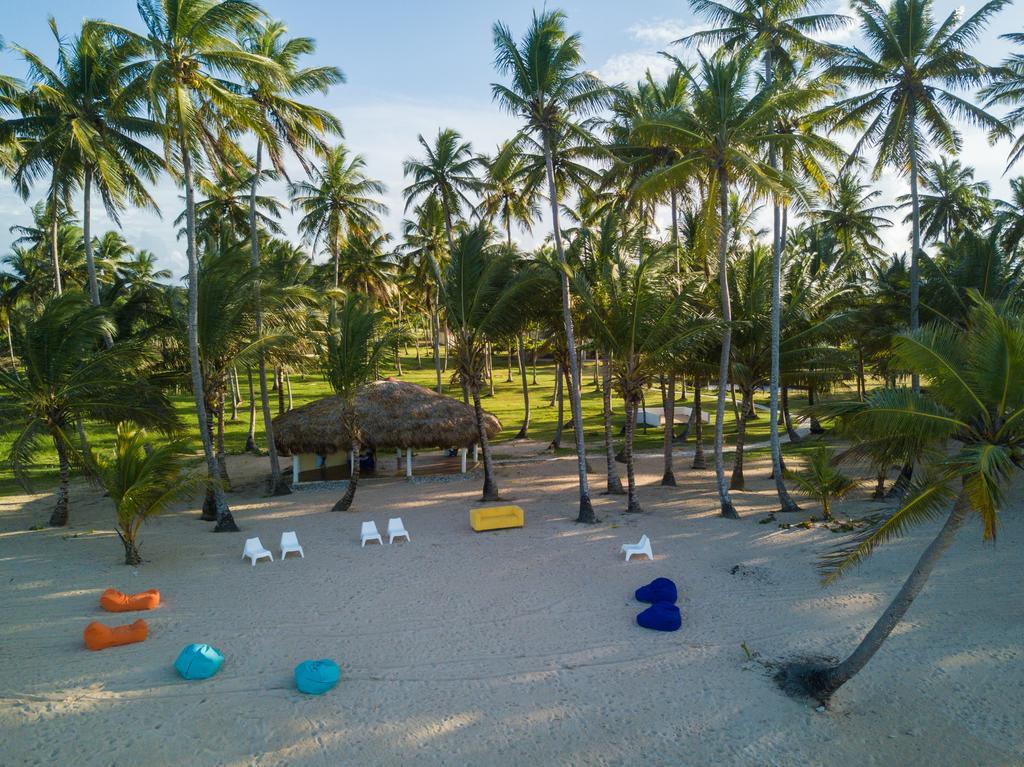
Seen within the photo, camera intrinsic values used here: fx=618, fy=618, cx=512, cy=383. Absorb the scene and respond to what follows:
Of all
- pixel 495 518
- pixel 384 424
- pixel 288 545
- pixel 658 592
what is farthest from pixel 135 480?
pixel 658 592

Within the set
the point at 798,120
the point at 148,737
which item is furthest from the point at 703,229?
the point at 148,737

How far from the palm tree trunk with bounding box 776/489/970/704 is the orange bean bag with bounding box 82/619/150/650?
334 inches

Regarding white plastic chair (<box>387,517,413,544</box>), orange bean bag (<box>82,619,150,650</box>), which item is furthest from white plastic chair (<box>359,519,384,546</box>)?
orange bean bag (<box>82,619,150,650</box>)

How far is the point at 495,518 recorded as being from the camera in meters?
14.1

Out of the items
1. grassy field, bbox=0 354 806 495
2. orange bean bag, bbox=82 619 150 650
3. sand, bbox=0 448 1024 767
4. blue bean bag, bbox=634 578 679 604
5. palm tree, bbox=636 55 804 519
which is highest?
palm tree, bbox=636 55 804 519

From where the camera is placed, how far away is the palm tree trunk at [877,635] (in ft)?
20.9

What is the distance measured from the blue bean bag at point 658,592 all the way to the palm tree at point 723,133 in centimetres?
677

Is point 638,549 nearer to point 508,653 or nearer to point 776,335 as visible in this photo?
point 508,653

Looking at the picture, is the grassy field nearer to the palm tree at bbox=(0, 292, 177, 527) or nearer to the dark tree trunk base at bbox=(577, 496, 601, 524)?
the palm tree at bbox=(0, 292, 177, 527)

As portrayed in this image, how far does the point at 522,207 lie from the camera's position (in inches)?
917

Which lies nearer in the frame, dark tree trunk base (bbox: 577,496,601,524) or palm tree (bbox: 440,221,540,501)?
dark tree trunk base (bbox: 577,496,601,524)

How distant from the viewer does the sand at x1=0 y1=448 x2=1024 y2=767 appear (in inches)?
252

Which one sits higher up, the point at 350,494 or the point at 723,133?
the point at 723,133

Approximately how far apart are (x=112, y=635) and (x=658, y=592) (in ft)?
25.7
